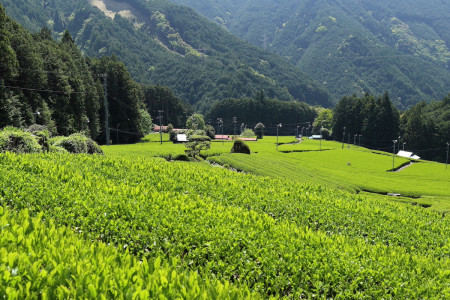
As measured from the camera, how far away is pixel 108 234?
6805 millimetres

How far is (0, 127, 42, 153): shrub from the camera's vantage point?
A: 16.3 meters

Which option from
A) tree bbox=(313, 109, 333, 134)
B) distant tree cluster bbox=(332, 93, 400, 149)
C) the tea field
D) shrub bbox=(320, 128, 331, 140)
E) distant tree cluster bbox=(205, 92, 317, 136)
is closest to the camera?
A: the tea field

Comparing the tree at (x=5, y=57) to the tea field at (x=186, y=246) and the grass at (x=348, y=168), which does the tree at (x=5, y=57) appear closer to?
the grass at (x=348, y=168)

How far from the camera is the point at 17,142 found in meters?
16.9

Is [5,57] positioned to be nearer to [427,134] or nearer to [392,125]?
[392,125]

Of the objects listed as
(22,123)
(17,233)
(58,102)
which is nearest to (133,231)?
(17,233)

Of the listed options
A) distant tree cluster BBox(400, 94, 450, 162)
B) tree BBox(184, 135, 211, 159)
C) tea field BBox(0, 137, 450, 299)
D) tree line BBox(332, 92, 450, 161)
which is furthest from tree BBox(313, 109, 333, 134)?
tea field BBox(0, 137, 450, 299)

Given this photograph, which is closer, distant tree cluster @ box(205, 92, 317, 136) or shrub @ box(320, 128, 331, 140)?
shrub @ box(320, 128, 331, 140)

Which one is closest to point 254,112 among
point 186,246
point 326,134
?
point 326,134

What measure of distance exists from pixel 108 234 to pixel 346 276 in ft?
16.7

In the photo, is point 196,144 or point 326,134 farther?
point 326,134

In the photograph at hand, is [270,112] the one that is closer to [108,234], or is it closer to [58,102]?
[58,102]

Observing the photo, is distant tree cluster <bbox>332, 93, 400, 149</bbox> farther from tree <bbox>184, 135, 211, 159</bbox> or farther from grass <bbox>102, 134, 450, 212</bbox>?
tree <bbox>184, 135, 211, 159</bbox>

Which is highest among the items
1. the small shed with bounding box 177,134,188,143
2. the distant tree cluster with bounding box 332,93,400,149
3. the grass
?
the distant tree cluster with bounding box 332,93,400,149
